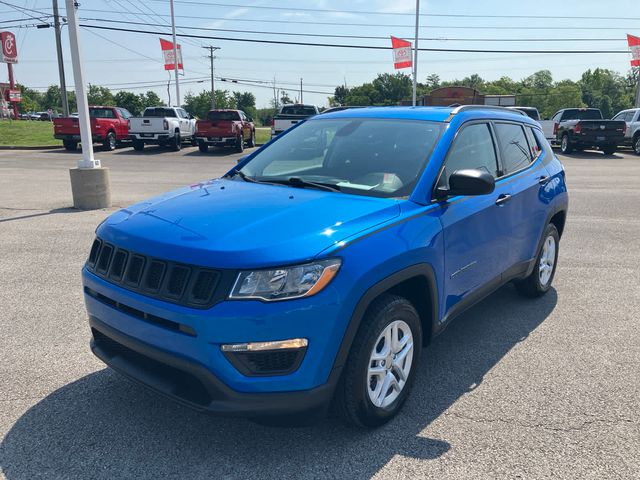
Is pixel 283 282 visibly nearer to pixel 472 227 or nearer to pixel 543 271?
pixel 472 227

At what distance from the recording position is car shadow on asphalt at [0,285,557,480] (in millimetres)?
2686

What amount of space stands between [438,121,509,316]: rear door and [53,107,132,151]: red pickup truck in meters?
21.8

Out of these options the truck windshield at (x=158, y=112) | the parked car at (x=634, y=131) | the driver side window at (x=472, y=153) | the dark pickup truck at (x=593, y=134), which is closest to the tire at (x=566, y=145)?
the dark pickup truck at (x=593, y=134)

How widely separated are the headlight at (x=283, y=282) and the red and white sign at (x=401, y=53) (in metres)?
→ 29.3

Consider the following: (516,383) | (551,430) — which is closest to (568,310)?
(516,383)

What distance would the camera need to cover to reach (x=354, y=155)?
379 centimetres

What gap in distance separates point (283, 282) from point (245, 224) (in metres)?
0.45

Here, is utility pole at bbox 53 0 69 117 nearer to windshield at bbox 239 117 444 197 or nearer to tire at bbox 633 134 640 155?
tire at bbox 633 134 640 155

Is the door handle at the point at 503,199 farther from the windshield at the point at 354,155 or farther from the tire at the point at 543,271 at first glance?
the tire at the point at 543,271

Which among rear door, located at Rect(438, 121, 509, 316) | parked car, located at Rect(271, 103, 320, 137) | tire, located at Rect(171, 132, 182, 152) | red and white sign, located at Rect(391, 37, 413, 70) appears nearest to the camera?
rear door, located at Rect(438, 121, 509, 316)

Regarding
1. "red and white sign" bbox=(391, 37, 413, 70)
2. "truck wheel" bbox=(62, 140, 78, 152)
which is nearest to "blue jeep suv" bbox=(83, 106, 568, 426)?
"truck wheel" bbox=(62, 140, 78, 152)

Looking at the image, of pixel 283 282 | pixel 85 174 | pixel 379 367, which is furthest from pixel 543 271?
pixel 85 174

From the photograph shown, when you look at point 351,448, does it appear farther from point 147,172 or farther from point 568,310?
point 147,172

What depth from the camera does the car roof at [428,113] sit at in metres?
3.91
